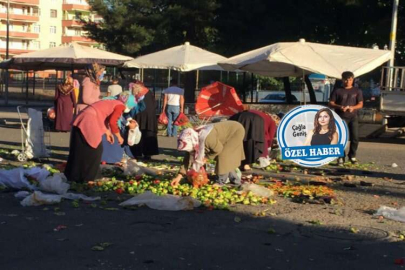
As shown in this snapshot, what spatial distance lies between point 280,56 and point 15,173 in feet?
21.5

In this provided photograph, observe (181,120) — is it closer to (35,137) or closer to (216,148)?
(35,137)

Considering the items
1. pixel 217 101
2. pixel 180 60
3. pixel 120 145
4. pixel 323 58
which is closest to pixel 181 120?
pixel 180 60

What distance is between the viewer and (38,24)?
99.2 metres

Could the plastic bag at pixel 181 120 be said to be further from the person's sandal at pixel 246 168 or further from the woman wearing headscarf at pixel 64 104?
the person's sandal at pixel 246 168

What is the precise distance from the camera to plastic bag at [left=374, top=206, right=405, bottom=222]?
8.70 metres

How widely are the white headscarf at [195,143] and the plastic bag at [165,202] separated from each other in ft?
2.46

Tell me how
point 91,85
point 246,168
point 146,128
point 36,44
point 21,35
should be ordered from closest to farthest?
point 91,85 → point 246,168 → point 146,128 → point 21,35 → point 36,44

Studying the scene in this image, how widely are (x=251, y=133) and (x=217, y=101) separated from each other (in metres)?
5.02

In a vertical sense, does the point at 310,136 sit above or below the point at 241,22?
below

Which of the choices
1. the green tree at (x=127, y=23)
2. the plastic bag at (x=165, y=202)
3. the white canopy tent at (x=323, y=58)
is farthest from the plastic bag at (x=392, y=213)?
the green tree at (x=127, y=23)

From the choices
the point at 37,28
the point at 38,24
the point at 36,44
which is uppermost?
the point at 38,24

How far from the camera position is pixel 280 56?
14.6 meters

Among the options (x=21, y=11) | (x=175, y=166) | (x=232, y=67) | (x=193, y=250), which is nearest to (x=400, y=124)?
(x=232, y=67)

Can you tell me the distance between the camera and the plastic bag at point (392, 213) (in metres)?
8.70
